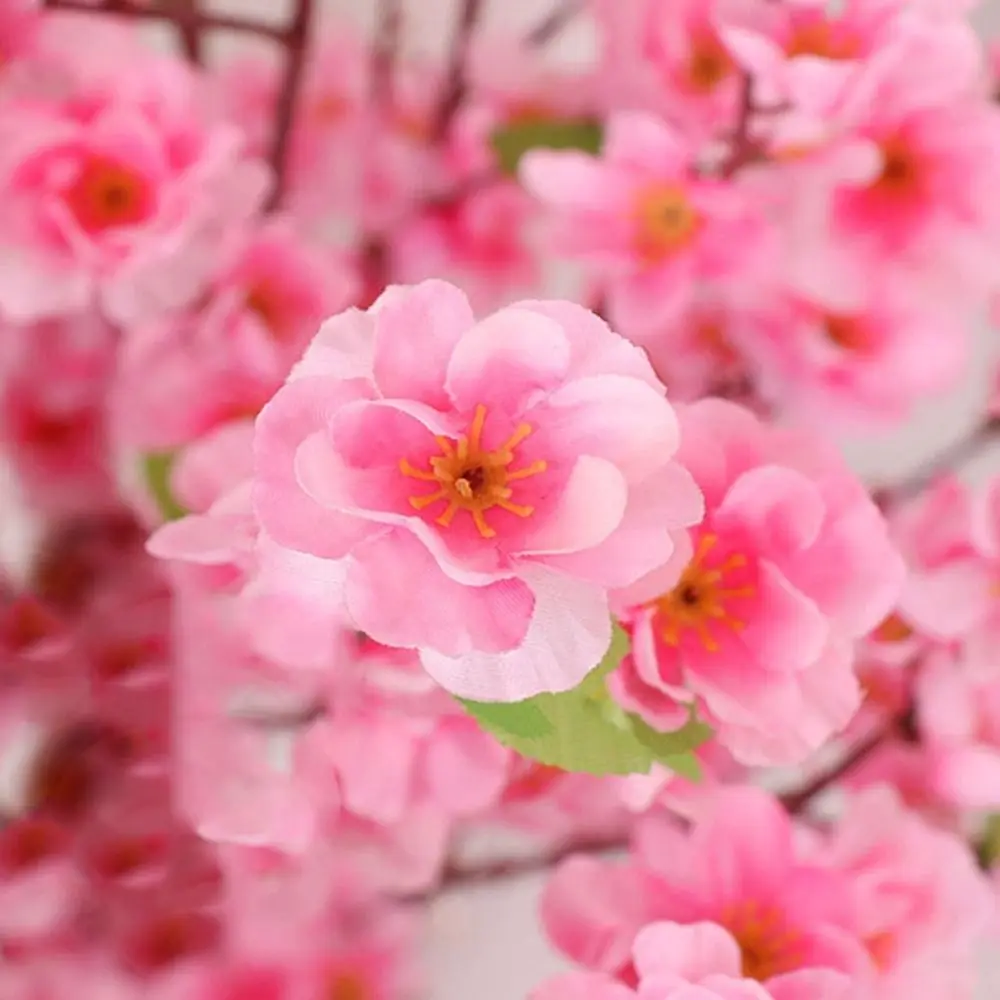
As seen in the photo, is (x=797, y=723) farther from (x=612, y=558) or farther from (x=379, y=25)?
(x=379, y=25)

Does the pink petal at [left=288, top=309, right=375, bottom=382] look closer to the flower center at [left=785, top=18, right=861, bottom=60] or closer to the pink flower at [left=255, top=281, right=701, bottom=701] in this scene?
the pink flower at [left=255, top=281, right=701, bottom=701]

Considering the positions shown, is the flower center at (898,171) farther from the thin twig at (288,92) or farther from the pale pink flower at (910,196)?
the thin twig at (288,92)

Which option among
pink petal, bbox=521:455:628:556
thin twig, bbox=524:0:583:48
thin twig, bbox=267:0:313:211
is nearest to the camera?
pink petal, bbox=521:455:628:556

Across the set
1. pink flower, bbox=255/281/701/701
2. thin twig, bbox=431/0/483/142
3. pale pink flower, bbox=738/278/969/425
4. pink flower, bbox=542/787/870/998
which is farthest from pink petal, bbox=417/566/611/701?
thin twig, bbox=431/0/483/142

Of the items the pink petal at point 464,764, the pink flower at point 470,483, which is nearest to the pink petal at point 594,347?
the pink flower at point 470,483

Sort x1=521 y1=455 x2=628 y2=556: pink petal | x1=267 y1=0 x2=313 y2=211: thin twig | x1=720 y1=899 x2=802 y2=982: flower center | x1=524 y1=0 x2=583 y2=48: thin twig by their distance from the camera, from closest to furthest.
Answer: x1=521 y1=455 x2=628 y2=556: pink petal
x1=720 y1=899 x2=802 y2=982: flower center
x1=267 y1=0 x2=313 y2=211: thin twig
x1=524 y1=0 x2=583 y2=48: thin twig

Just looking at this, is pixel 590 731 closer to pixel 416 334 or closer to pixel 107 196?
pixel 416 334

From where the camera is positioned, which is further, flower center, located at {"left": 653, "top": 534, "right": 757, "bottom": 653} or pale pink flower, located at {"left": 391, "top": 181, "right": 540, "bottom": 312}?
pale pink flower, located at {"left": 391, "top": 181, "right": 540, "bottom": 312}

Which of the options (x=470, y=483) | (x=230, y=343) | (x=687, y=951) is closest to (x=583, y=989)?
(x=687, y=951)
